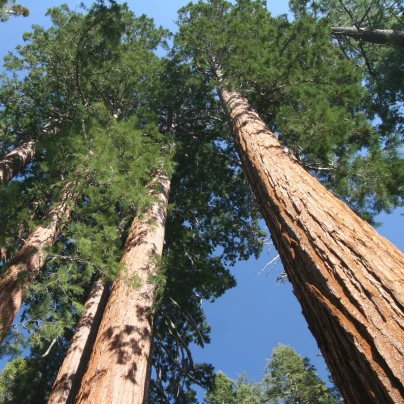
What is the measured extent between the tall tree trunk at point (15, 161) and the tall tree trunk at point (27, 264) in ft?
9.69

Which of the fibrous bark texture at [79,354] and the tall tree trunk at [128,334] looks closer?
the tall tree trunk at [128,334]

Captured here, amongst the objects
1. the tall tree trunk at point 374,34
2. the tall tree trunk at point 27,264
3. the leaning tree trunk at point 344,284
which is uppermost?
the tall tree trunk at point 374,34

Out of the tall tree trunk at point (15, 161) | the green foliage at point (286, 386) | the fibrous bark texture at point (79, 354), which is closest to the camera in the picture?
the fibrous bark texture at point (79, 354)

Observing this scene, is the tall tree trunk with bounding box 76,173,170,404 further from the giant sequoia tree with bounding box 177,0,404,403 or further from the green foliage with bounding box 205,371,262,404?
the green foliage with bounding box 205,371,262,404

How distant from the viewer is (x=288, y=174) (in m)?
3.64

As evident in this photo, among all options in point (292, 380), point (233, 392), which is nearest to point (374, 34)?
point (292, 380)

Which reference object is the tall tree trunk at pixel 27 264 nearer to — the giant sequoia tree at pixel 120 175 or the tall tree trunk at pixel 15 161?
the giant sequoia tree at pixel 120 175

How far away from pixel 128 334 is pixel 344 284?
2509 millimetres

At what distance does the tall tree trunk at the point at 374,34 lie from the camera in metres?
9.45

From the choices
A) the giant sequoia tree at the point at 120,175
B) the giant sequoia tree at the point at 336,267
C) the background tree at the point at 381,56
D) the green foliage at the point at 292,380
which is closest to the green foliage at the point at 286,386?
the green foliage at the point at 292,380

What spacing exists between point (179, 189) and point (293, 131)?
5.30m

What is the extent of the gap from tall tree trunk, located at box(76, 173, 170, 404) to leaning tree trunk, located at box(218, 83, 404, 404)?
1835mm

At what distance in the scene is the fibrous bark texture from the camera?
566 cm

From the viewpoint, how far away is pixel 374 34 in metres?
11.5
